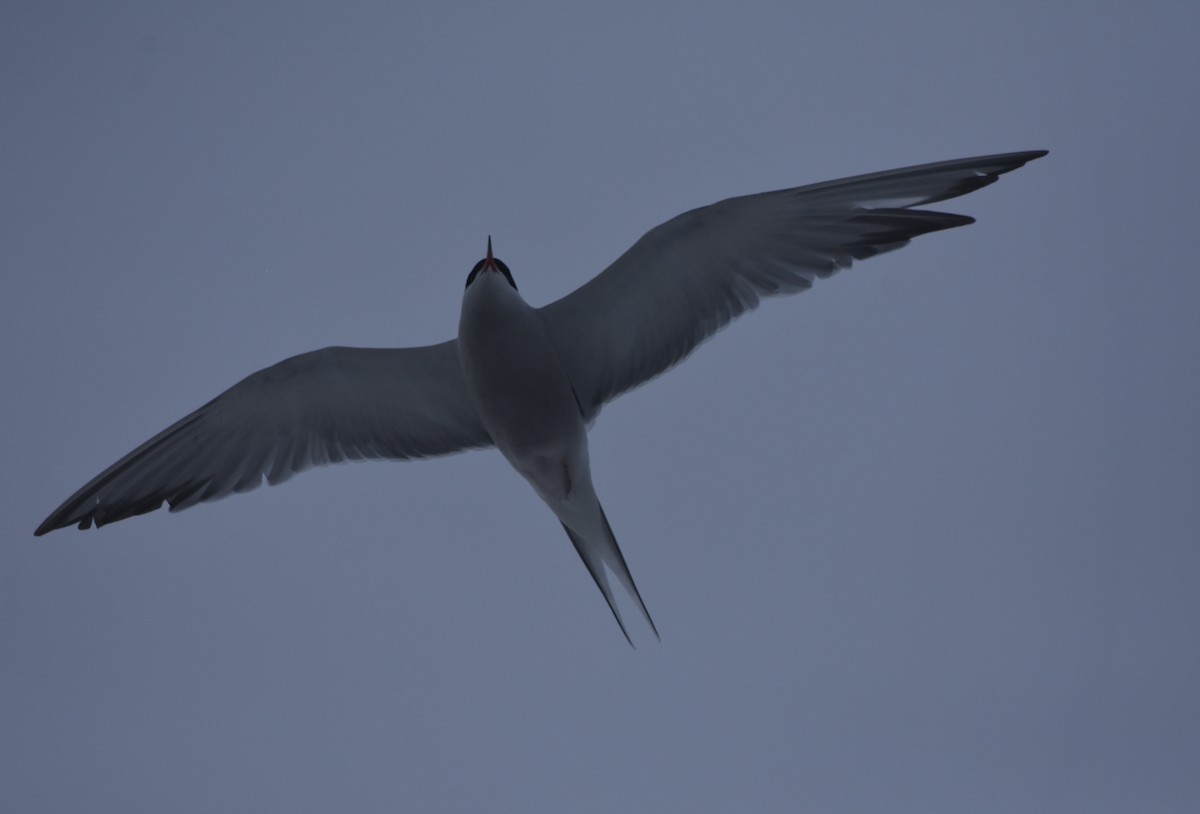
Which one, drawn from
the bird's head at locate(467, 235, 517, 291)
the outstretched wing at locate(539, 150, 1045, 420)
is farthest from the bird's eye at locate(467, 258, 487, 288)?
the outstretched wing at locate(539, 150, 1045, 420)

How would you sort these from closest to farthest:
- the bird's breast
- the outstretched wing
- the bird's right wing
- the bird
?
the outstretched wing < the bird < the bird's breast < the bird's right wing

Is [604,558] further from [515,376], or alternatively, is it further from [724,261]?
[724,261]

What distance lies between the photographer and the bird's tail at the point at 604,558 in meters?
4.64

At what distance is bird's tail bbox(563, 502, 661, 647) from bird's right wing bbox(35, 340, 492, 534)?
0.69 metres

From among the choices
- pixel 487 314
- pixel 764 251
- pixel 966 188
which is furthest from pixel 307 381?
pixel 966 188

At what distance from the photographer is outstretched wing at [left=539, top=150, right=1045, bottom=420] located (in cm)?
410

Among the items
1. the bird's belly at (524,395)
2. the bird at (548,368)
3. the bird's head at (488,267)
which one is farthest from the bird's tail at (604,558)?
the bird's head at (488,267)

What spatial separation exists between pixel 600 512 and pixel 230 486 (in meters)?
1.72

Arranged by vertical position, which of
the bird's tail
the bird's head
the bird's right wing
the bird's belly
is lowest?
the bird's tail

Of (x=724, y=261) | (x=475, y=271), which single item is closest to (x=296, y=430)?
(x=475, y=271)

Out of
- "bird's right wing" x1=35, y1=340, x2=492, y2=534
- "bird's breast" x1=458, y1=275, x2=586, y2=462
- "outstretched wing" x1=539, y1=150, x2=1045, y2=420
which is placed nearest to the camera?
"outstretched wing" x1=539, y1=150, x2=1045, y2=420

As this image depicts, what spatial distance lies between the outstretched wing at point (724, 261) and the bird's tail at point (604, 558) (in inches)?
20.6

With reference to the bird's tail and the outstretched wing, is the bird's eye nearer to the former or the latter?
the outstretched wing

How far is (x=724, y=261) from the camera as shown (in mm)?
4441
